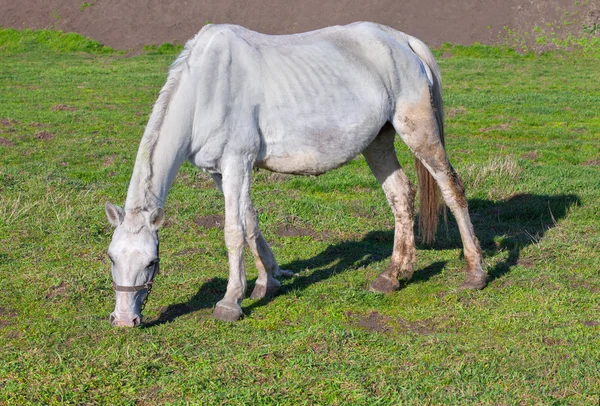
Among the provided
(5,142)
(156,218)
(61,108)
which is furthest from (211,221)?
(61,108)

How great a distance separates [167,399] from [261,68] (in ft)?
8.64

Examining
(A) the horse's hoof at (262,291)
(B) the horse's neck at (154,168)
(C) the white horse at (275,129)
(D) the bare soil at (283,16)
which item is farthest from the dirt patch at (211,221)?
(D) the bare soil at (283,16)

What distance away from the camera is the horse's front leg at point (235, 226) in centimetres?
540

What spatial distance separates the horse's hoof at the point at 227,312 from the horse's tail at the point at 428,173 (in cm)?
218

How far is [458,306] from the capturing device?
563cm

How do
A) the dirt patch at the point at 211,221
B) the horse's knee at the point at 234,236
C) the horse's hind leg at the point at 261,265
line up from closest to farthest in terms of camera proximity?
1. the horse's knee at the point at 234,236
2. the horse's hind leg at the point at 261,265
3. the dirt patch at the point at 211,221

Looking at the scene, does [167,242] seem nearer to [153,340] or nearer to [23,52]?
[153,340]

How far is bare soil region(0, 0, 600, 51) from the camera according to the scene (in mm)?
27578

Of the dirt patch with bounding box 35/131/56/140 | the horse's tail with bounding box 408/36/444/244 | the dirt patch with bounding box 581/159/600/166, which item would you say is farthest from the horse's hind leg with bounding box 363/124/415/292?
the dirt patch with bounding box 35/131/56/140

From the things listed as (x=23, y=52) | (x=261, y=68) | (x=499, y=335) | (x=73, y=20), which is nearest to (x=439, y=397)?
(x=499, y=335)

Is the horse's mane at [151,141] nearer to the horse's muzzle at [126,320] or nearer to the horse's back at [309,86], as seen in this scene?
the horse's back at [309,86]

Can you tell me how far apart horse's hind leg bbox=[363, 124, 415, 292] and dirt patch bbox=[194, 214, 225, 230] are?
6.68 feet

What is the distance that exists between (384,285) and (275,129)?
158cm

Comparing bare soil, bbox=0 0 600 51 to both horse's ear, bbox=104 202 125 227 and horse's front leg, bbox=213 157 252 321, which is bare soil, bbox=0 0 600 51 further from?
horse's ear, bbox=104 202 125 227
